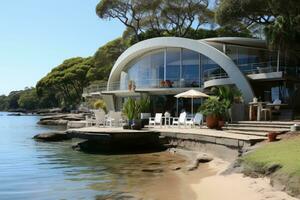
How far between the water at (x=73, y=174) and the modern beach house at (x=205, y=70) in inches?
532

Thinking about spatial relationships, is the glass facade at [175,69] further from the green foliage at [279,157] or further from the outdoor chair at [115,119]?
the green foliage at [279,157]

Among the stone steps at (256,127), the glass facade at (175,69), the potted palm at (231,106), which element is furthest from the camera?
the glass facade at (175,69)

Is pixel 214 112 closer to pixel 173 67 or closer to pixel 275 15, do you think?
pixel 275 15

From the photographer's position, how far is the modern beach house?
105 feet

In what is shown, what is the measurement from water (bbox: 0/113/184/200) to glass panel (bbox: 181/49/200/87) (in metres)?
15.5

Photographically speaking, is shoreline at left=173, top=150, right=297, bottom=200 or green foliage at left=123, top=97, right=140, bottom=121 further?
green foliage at left=123, top=97, right=140, bottom=121

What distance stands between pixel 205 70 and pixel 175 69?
10.0 feet

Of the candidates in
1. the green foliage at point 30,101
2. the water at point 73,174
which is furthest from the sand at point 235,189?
the green foliage at point 30,101

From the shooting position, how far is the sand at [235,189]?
393 inches

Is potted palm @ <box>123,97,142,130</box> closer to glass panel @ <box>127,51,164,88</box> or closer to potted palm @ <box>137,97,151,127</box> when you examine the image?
potted palm @ <box>137,97,151,127</box>

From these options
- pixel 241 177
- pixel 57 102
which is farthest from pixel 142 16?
pixel 57 102

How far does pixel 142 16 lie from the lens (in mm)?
62500

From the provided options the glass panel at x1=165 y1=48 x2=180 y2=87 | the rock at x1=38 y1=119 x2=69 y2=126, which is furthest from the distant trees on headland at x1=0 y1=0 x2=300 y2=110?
the rock at x1=38 y1=119 x2=69 y2=126

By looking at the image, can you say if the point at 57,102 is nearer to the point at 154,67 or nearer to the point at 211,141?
the point at 154,67
